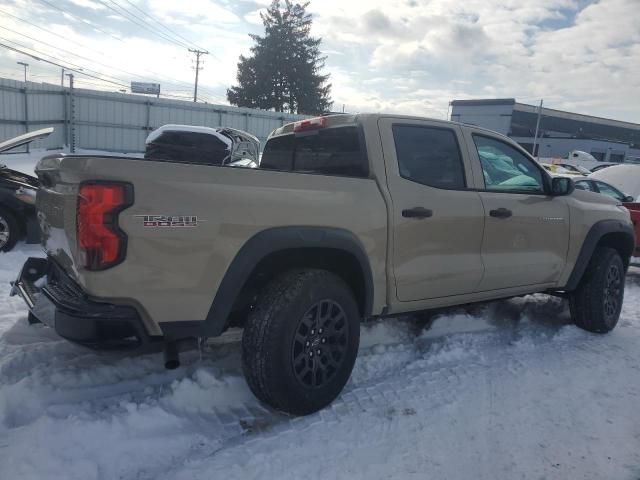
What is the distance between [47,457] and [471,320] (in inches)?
141

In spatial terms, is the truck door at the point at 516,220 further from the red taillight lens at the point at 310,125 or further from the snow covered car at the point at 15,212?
the snow covered car at the point at 15,212

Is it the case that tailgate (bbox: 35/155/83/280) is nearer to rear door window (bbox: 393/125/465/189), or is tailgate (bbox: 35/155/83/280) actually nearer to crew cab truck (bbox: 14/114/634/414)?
crew cab truck (bbox: 14/114/634/414)

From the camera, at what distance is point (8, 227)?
6.19m

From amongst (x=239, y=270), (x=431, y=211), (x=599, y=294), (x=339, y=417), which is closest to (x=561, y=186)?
(x=599, y=294)

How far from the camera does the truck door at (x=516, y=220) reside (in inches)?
153

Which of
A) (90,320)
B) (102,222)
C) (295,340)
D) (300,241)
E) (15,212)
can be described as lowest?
(15,212)

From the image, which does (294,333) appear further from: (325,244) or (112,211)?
(112,211)

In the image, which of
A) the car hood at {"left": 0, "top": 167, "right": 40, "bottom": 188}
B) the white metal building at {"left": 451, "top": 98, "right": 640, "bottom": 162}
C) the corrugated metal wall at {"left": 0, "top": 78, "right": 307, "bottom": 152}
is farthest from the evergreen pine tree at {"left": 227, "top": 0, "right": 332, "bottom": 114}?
the car hood at {"left": 0, "top": 167, "right": 40, "bottom": 188}

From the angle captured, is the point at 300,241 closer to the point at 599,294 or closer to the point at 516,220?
the point at 516,220

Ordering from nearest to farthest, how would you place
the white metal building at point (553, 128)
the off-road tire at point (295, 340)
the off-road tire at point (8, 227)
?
the off-road tire at point (295, 340) < the off-road tire at point (8, 227) < the white metal building at point (553, 128)

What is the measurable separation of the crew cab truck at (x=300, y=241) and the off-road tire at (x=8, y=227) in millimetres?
3472

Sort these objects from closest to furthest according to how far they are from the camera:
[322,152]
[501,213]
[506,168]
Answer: [322,152] < [501,213] < [506,168]

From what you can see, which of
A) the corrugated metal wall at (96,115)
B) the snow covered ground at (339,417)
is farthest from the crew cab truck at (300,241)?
the corrugated metal wall at (96,115)

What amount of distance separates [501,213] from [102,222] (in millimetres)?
2874
